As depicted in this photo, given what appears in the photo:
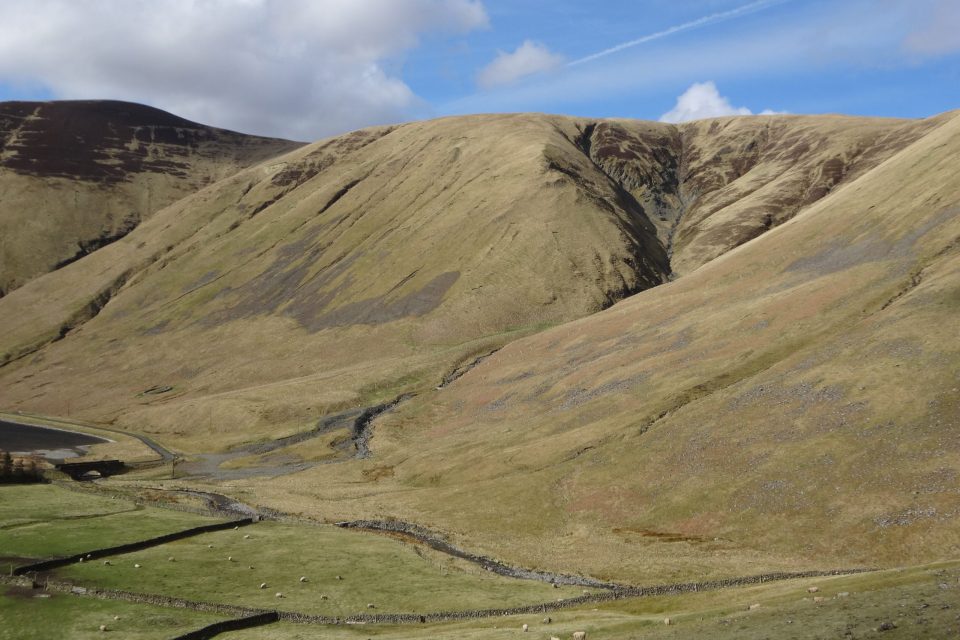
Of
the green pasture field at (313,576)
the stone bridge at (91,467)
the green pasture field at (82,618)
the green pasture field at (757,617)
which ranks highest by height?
the green pasture field at (757,617)

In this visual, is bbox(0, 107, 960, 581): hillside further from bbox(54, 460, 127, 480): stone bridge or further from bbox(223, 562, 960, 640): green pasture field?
bbox(54, 460, 127, 480): stone bridge

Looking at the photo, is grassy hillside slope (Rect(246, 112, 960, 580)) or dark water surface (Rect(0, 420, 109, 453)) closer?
grassy hillside slope (Rect(246, 112, 960, 580))

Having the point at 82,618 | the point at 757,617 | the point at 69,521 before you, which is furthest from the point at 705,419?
the point at 69,521

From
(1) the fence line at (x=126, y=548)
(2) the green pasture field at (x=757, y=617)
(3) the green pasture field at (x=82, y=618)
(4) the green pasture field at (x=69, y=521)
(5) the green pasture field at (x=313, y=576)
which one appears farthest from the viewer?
(4) the green pasture field at (x=69, y=521)

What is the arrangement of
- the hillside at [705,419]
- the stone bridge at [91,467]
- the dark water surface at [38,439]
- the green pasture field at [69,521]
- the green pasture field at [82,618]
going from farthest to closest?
the dark water surface at [38,439], the stone bridge at [91,467], the hillside at [705,419], the green pasture field at [69,521], the green pasture field at [82,618]

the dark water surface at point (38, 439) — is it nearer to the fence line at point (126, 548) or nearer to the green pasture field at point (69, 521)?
the green pasture field at point (69, 521)

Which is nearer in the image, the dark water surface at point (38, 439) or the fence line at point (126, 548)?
the fence line at point (126, 548)

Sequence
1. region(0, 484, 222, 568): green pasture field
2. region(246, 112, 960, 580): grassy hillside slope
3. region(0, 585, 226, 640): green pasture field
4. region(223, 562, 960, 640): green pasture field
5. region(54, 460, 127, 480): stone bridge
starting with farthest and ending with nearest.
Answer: region(54, 460, 127, 480): stone bridge, region(246, 112, 960, 580): grassy hillside slope, region(0, 484, 222, 568): green pasture field, region(0, 585, 226, 640): green pasture field, region(223, 562, 960, 640): green pasture field

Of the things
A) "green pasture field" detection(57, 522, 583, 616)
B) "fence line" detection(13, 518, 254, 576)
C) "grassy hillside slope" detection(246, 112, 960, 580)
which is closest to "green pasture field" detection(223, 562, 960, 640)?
"green pasture field" detection(57, 522, 583, 616)

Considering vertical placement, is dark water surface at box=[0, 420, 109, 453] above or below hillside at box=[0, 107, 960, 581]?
below

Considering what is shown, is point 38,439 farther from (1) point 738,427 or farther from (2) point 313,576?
(1) point 738,427

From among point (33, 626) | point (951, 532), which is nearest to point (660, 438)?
point (951, 532)

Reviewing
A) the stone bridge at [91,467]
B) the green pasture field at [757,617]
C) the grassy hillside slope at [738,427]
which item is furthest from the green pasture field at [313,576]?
the stone bridge at [91,467]

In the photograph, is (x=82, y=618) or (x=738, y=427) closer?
(x=82, y=618)
